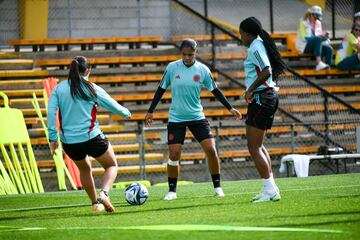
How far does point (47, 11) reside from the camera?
96.7ft

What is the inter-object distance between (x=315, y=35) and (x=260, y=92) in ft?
51.2

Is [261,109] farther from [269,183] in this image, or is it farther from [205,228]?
[205,228]

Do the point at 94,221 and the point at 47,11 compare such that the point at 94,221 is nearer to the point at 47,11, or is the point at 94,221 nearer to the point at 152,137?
the point at 152,137

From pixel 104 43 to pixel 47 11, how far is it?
225 cm

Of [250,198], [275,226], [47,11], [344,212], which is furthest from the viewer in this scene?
[47,11]

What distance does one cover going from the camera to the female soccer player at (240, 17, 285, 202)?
44.0 feet

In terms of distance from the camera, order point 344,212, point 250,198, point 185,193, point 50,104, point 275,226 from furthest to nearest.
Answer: point 185,193 < point 250,198 < point 50,104 < point 344,212 < point 275,226

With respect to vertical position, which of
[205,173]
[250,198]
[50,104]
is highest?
[50,104]

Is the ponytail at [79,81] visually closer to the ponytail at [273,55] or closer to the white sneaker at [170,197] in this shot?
the ponytail at [273,55]

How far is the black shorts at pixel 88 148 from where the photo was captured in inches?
514

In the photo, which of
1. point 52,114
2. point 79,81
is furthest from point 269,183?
point 52,114

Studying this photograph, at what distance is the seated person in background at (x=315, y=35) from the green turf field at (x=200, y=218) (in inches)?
476

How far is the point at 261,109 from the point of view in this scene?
1345 cm

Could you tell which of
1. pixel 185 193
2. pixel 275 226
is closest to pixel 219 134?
pixel 185 193
